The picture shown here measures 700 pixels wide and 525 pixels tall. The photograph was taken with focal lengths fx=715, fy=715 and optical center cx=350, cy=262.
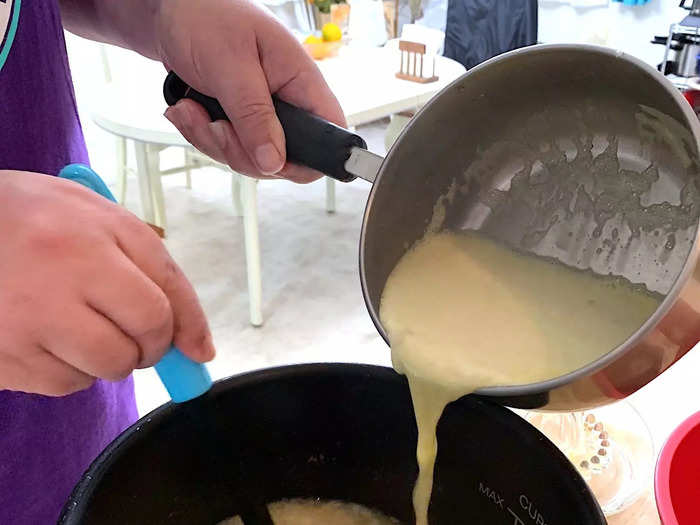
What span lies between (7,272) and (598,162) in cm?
37

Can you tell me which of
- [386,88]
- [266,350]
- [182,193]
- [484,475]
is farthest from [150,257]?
[182,193]

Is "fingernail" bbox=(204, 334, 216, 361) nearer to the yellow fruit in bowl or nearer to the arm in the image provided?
the arm

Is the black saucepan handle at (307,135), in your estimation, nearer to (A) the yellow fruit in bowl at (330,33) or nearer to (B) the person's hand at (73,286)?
(B) the person's hand at (73,286)

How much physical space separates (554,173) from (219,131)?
30 centimetres

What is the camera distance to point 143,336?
0.38 m

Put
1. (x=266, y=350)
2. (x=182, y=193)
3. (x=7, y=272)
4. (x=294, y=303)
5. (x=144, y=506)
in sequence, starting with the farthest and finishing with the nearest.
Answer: (x=182, y=193) < (x=294, y=303) < (x=266, y=350) < (x=144, y=506) < (x=7, y=272)

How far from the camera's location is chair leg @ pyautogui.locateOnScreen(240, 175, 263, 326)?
1.78 metres

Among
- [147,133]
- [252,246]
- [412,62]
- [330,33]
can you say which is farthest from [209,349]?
[330,33]

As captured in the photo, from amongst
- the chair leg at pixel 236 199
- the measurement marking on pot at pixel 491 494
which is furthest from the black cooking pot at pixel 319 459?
the chair leg at pixel 236 199

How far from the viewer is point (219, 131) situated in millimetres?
648

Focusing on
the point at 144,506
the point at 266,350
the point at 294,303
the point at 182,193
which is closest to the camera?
the point at 144,506

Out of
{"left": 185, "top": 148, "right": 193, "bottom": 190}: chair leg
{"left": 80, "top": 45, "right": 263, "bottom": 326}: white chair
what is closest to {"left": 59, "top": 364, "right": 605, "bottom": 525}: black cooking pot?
{"left": 80, "top": 45, "right": 263, "bottom": 326}: white chair

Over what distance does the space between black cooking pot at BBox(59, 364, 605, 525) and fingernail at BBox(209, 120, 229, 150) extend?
0.25 metres

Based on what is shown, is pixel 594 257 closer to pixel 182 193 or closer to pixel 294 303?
pixel 294 303
